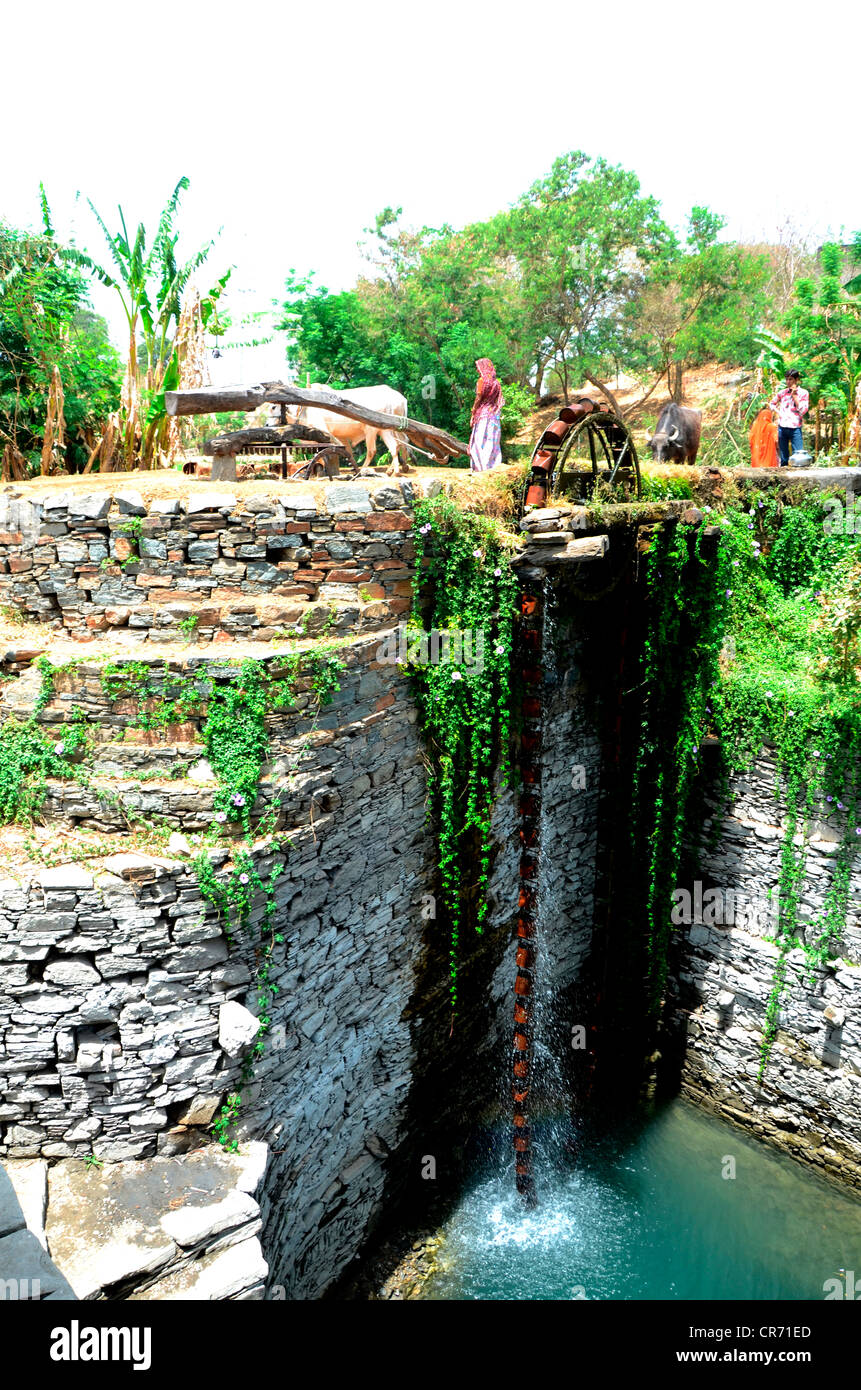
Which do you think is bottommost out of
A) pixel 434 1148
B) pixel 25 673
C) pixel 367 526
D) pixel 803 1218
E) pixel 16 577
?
pixel 803 1218

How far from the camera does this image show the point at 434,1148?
8008 millimetres

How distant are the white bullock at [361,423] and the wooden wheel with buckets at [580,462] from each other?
1.42 metres

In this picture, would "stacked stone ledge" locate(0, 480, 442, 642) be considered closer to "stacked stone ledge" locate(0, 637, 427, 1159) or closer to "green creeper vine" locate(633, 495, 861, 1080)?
"stacked stone ledge" locate(0, 637, 427, 1159)

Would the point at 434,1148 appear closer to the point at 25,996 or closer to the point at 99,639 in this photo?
the point at 25,996

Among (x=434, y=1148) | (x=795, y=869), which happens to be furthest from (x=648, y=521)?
(x=434, y=1148)

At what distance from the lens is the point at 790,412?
11.9 metres

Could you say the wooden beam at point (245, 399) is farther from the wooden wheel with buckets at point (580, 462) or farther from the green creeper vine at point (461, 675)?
the wooden wheel with buckets at point (580, 462)

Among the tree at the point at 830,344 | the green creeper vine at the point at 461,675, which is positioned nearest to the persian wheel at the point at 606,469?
the green creeper vine at the point at 461,675

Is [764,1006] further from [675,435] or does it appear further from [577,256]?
[577,256]

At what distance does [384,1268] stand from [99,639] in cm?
578

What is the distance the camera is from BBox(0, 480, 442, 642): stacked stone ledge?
18.6 ft

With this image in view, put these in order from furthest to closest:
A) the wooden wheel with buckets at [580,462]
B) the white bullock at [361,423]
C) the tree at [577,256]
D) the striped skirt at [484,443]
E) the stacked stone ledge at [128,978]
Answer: the tree at [577,256], the striped skirt at [484,443], the white bullock at [361,423], the wooden wheel with buckets at [580,462], the stacked stone ledge at [128,978]

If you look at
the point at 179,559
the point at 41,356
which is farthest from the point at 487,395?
the point at 41,356

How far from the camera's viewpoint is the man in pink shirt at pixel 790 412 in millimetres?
11836
